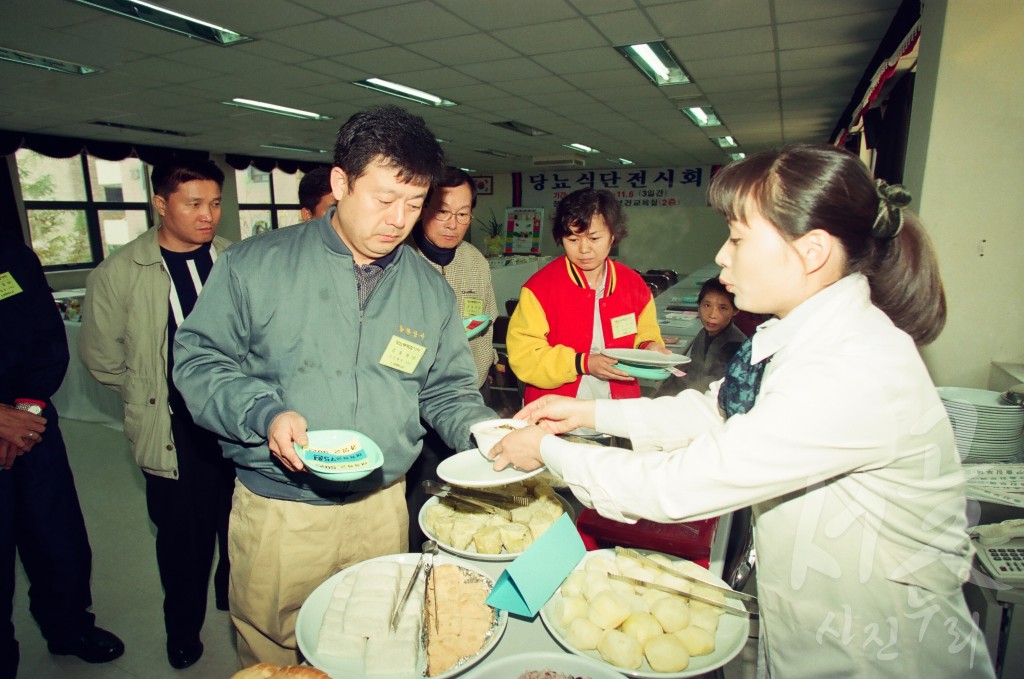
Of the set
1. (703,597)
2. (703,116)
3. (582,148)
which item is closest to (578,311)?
(703,597)

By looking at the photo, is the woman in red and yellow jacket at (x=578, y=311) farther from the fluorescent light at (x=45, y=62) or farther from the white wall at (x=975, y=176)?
the fluorescent light at (x=45, y=62)

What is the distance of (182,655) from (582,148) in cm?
998

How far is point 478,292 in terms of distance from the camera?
253cm

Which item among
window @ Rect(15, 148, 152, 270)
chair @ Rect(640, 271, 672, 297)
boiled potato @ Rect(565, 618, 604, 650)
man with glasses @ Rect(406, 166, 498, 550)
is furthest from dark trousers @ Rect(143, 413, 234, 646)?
window @ Rect(15, 148, 152, 270)

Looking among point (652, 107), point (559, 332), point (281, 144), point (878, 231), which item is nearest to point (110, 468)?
point (559, 332)

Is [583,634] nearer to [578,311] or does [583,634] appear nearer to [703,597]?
[703,597]

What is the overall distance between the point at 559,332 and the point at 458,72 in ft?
12.0

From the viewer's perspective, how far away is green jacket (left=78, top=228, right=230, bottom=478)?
2.05m

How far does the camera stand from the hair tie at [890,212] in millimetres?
943

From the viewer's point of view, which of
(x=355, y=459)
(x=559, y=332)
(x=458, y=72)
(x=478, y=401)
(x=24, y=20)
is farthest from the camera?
(x=458, y=72)

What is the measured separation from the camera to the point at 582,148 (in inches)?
411

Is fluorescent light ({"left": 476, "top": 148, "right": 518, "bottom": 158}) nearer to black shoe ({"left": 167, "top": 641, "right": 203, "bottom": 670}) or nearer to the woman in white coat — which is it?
black shoe ({"left": 167, "top": 641, "right": 203, "bottom": 670})

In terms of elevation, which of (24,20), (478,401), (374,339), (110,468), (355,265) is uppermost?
(24,20)

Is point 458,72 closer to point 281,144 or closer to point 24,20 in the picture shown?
point 24,20
